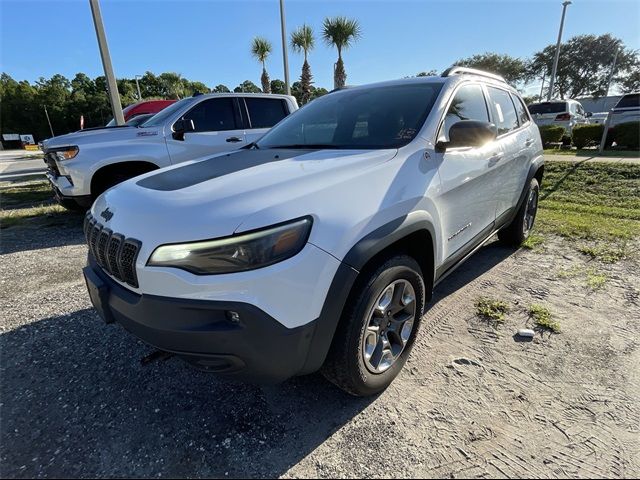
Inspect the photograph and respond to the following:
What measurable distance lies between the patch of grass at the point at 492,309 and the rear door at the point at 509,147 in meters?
0.81

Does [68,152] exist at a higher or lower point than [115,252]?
higher

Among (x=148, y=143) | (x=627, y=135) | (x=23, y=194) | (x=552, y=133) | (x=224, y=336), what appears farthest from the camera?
(x=552, y=133)

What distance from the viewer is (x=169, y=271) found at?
1.56m

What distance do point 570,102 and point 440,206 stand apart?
55.0 ft

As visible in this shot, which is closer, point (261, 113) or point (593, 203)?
point (593, 203)

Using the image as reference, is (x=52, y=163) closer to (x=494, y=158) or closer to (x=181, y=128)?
(x=181, y=128)

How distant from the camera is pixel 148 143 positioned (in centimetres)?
544

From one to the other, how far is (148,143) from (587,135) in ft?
38.1

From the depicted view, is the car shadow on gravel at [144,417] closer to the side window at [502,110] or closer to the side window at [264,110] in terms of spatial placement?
the side window at [502,110]

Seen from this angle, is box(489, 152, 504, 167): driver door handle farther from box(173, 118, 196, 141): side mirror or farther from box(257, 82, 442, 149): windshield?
box(173, 118, 196, 141): side mirror

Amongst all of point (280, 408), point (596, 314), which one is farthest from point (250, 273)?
point (596, 314)

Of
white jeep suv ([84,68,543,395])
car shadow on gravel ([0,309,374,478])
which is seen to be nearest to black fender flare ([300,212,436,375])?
white jeep suv ([84,68,543,395])

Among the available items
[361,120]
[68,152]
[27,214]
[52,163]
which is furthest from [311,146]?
[27,214]

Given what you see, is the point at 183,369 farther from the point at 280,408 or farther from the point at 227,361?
the point at 227,361
